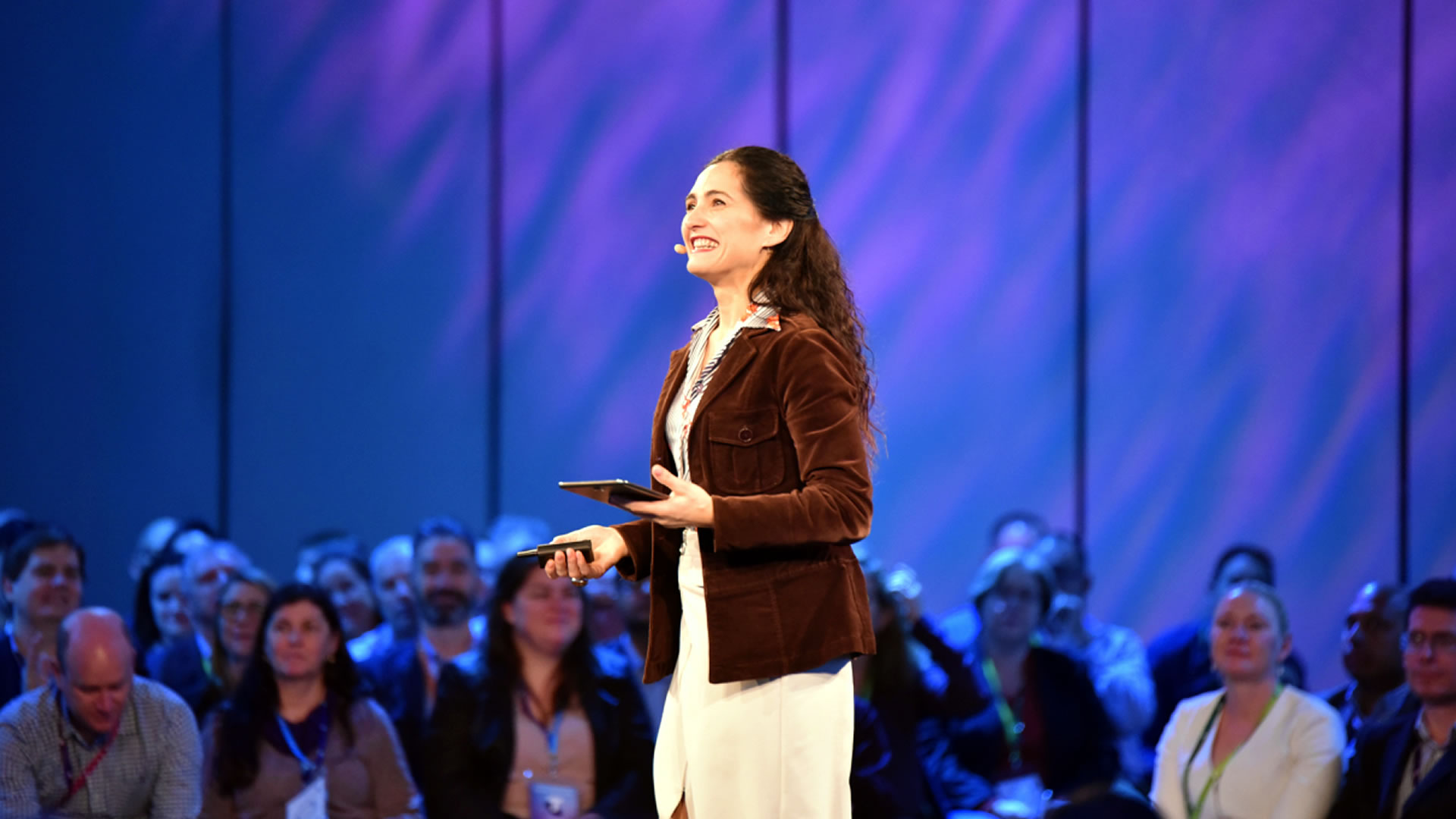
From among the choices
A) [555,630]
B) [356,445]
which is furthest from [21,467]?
[555,630]

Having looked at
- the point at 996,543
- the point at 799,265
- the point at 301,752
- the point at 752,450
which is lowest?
the point at 301,752

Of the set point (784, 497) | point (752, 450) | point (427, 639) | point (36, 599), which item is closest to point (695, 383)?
point (752, 450)

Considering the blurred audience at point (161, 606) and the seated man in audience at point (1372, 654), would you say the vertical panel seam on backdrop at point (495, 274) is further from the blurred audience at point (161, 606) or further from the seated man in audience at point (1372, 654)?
the seated man in audience at point (1372, 654)

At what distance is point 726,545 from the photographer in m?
1.68

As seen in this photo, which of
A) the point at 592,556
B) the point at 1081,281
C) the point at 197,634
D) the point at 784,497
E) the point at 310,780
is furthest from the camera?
the point at 1081,281

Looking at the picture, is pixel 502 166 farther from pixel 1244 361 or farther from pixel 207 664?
pixel 1244 361

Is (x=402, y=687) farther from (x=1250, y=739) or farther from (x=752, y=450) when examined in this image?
(x=752, y=450)

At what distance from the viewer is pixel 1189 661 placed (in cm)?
491

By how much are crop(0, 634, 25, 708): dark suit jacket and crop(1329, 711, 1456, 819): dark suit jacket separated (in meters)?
3.59

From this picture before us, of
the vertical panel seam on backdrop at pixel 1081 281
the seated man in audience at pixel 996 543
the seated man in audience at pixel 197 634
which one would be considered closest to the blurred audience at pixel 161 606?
the seated man in audience at pixel 197 634

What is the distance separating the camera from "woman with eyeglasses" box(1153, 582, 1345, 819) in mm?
3768

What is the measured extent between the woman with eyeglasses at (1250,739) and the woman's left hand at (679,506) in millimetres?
2630

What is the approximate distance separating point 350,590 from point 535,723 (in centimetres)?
137

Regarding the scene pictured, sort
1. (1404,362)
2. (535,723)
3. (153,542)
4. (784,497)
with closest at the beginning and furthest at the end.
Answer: (784,497), (535,723), (153,542), (1404,362)
